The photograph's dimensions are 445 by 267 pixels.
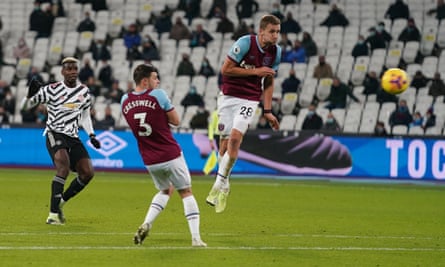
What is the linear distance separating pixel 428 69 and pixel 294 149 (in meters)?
5.70

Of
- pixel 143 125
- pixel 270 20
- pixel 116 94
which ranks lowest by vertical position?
pixel 116 94

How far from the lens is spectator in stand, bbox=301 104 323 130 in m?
27.5

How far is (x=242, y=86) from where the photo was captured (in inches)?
557

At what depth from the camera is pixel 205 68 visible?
31.5m

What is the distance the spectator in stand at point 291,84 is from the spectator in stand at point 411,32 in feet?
11.4

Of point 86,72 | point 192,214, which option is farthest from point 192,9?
point 192,214

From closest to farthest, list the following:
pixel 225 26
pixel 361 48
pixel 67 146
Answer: pixel 67 146 < pixel 361 48 < pixel 225 26

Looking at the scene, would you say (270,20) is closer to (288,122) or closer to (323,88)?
(288,122)

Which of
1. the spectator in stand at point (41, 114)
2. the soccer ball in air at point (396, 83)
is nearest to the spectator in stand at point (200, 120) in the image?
the spectator in stand at point (41, 114)

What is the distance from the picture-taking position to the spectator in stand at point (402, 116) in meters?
27.4

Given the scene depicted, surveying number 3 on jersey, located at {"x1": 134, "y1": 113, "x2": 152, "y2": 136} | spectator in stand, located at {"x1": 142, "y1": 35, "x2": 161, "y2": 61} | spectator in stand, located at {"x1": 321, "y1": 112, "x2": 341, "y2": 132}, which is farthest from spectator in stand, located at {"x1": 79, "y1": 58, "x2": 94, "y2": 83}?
number 3 on jersey, located at {"x1": 134, "y1": 113, "x2": 152, "y2": 136}

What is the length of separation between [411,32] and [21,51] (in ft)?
42.3

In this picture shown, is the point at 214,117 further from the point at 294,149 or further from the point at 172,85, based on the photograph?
the point at 172,85

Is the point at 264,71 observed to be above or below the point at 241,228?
above
